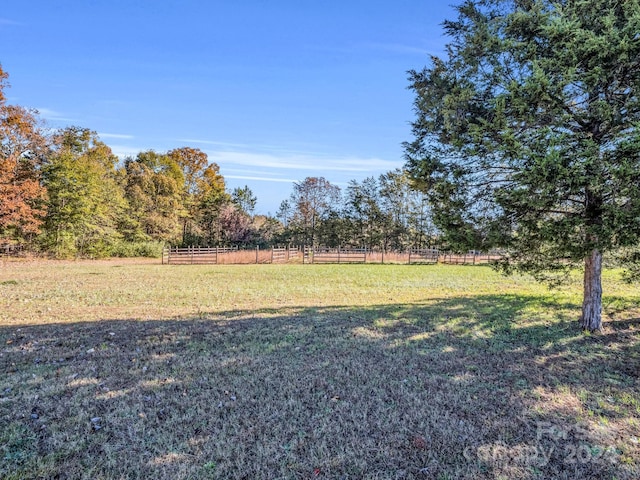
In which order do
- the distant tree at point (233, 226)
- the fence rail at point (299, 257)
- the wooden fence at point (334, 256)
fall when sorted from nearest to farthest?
the fence rail at point (299, 257) → the wooden fence at point (334, 256) → the distant tree at point (233, 226)

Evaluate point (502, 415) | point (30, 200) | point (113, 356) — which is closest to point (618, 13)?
point (502, 415)

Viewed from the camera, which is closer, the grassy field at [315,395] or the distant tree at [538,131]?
the grassy field at [315,395]

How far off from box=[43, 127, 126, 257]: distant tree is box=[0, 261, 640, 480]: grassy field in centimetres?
2136

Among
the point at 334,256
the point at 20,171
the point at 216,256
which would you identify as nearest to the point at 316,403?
the point at 334,256

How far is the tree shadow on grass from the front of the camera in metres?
2.30

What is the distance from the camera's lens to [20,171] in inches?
873

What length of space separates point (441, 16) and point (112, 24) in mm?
9013

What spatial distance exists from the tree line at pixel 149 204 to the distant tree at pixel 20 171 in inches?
2.4

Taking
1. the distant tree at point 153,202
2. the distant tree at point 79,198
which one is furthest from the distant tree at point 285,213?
the distant tree at point 79,198

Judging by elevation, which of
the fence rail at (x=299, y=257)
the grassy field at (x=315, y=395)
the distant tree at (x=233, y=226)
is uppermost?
the distant tree at (x=233, y=226)

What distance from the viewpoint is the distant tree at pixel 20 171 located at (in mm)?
20047

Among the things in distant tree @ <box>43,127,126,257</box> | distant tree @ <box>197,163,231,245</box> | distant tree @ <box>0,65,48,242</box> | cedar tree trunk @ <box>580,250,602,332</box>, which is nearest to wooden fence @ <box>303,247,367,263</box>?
distant tree @ <box>197,163,231,245</box>

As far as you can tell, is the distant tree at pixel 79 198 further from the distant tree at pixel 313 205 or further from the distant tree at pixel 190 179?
the distant tree at pixel 313 205

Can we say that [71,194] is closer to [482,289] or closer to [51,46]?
[51,46]
